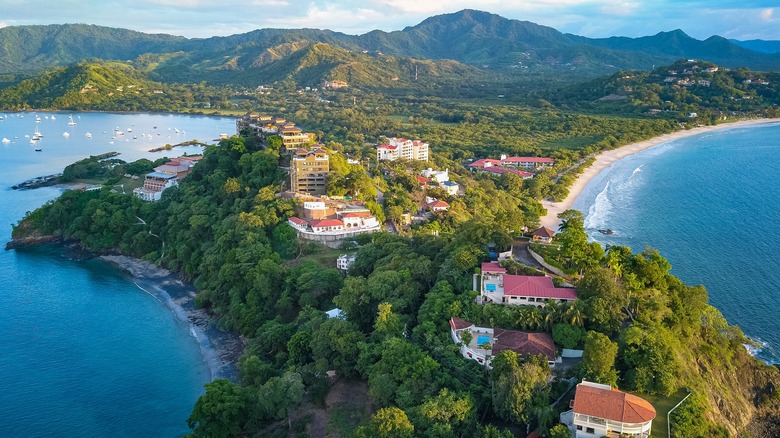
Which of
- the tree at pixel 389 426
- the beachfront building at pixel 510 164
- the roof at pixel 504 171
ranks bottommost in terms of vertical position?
the tree at pixel 389 426

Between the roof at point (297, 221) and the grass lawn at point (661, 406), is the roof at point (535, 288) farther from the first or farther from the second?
the roof at point (297, 221)

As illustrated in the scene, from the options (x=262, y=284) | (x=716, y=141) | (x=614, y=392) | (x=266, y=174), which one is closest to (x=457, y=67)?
(x=716, y=141)

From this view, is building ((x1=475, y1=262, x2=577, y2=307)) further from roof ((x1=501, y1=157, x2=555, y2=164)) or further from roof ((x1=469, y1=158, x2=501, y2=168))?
roof ((x1=501, y1=157, x2=555, y2=164))

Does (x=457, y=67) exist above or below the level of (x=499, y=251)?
above

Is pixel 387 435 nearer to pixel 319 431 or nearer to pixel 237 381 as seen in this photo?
pixel 319 431

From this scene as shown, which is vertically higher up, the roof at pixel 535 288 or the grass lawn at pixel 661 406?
the roof at pixel 535 288

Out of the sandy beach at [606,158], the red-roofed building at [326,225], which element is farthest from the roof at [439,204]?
the red-roofed building at [326,225]
